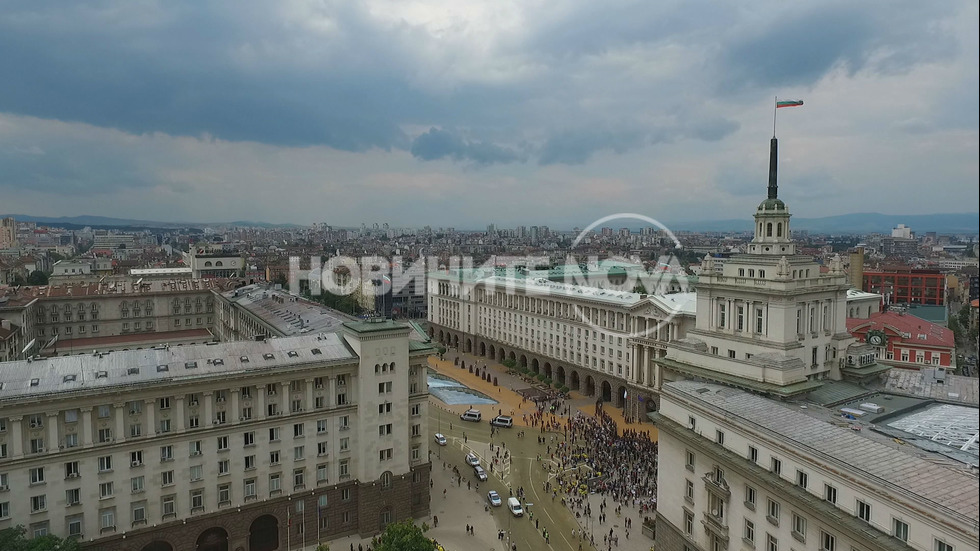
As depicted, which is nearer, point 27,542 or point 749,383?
point 27,542

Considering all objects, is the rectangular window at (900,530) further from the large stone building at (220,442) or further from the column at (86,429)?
the column at (86,429)

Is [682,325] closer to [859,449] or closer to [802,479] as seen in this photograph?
[802,479]

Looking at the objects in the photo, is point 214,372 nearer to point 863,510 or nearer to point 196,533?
point 196,533

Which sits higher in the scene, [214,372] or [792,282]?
[792,282]

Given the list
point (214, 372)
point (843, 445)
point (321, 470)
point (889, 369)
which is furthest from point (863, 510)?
point (214, 372)

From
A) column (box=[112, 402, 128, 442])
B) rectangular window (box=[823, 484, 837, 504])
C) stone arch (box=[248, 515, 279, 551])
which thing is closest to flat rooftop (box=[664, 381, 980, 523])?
rectangular window (box=[823, 484, 837, 504])

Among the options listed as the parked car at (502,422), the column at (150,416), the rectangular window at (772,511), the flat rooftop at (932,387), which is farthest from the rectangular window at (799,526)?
the parked car at (502,422)

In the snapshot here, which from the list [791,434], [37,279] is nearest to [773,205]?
[791,434]
